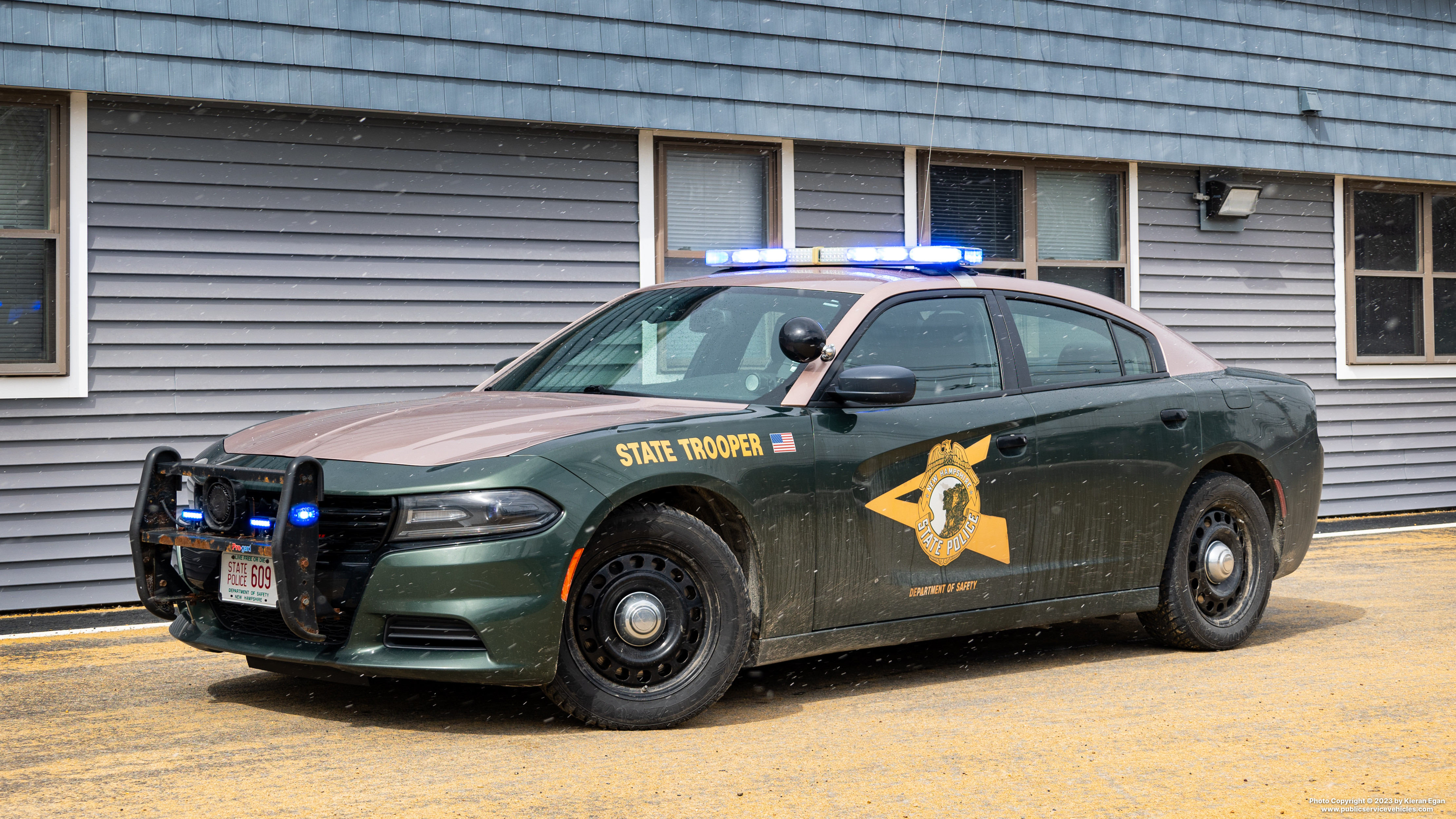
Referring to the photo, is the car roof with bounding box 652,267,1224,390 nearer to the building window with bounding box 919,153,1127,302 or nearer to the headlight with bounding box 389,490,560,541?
the headlight with bounding box 389,490,560,541

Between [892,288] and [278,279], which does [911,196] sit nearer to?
[278,279]

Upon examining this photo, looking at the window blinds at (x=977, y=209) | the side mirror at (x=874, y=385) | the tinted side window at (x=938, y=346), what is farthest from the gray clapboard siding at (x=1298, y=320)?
the side mirror at (x=874, y=385)

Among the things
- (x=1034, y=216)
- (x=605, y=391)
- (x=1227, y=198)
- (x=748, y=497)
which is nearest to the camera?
(x=748, y=497)

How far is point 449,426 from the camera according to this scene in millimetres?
4867

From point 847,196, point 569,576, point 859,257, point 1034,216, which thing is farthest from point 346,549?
point 1034,216

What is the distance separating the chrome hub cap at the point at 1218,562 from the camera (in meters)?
6.43

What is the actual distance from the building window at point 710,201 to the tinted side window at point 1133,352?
360cm

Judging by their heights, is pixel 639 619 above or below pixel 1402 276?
below

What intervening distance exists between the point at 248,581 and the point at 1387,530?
917 centimetres

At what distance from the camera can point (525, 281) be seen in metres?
9.11

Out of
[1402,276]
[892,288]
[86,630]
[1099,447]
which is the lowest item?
[86,630]

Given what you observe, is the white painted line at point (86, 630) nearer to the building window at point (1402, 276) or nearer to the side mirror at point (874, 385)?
the side mirror at point (874, 385)

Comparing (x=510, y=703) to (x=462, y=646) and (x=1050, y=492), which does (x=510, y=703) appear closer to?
(x=462, y=646)

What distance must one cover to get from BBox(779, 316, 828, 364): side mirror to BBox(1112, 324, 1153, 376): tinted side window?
1678 millimetres
